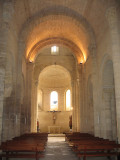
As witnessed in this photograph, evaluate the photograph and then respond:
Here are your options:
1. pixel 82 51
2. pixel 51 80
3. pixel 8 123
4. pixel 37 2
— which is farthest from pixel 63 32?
pixel 51 80

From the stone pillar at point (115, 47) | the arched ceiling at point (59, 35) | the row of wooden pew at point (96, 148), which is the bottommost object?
the row of wooden pew at point (96, 148)

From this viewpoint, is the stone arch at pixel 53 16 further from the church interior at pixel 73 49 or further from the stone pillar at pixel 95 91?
the stone pillar at pixel 95 91

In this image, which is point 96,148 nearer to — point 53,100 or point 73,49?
point 73,49

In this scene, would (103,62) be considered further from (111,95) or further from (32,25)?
(32,25)

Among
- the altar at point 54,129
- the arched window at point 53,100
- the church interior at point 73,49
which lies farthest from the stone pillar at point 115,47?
the arched window at point 53,100

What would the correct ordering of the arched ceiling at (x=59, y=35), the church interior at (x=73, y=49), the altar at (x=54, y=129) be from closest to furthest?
the church interior at (x=73, y=49) → the arched ceiling at (x=59, y=35) → the altar at (x=54, y=129)

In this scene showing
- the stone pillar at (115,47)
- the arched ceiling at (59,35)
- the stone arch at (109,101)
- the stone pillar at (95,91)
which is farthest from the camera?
the arched ceiling at (59,35)

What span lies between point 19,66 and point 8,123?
466 centimetres

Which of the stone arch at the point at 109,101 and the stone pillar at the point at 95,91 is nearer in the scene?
the stone arch at the point at 109,101

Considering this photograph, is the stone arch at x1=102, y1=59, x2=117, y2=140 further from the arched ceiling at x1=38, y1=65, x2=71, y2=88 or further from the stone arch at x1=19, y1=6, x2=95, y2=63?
the arched ceiling at x1=38, y1=65, x2=71, y2=88

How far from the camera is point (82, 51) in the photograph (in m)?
22.0

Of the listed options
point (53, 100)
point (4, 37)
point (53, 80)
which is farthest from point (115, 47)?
point (53, 100)

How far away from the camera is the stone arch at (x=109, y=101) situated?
1416cm

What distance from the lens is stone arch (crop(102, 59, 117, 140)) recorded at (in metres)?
14.2
